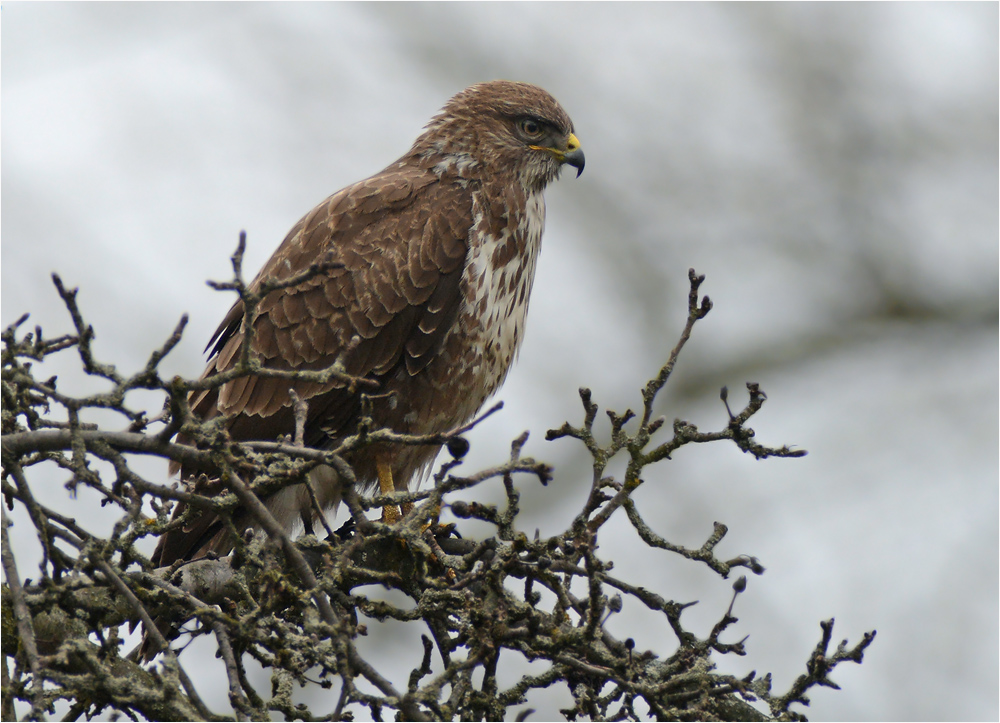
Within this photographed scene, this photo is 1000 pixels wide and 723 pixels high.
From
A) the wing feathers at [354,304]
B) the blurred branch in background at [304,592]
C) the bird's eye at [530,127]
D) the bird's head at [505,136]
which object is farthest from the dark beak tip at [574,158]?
the blurred branch in background at [304,592]

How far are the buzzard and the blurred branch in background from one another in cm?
146

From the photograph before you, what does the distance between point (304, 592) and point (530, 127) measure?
11.3ft

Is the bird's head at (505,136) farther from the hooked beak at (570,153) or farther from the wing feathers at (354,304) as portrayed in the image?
the wing feathers at (354,304)

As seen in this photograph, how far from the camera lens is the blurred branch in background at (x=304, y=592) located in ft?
8.29

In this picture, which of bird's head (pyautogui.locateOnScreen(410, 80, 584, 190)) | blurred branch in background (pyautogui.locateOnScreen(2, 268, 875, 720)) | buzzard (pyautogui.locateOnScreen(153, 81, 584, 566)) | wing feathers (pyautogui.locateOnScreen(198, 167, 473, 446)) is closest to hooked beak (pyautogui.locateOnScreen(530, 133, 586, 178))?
bird's head (pyautogui.locateOnScreen(410, 80, 584, 190))

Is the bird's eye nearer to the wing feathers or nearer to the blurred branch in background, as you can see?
the wing feathers

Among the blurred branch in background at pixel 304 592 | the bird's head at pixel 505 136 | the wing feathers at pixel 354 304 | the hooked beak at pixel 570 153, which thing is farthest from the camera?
the hooked beak at pixel 570 153

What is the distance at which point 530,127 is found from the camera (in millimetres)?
5488

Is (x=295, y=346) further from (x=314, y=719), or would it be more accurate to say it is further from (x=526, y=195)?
(x=314, y=719)

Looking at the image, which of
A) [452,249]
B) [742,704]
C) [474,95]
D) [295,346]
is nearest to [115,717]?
[742,704]

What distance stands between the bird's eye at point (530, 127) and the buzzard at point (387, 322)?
21.9 inches

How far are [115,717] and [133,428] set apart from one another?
2.29 feet

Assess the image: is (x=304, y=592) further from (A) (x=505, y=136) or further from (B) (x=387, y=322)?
(A) (x=505, y=136)

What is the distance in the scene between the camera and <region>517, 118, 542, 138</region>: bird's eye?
Answer: 548cm
